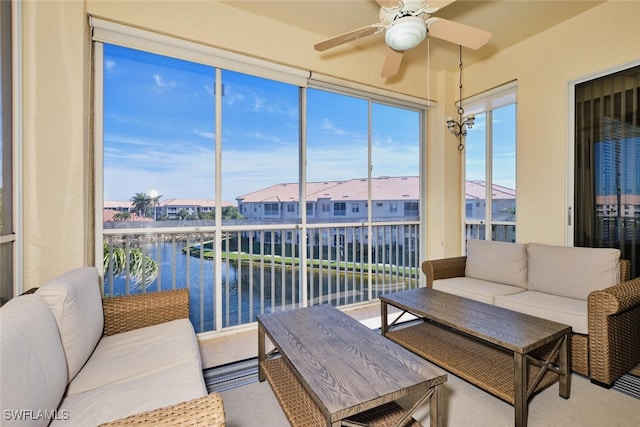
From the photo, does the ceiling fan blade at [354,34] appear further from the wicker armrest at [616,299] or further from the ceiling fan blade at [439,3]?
the wicker armrest at [616,299]

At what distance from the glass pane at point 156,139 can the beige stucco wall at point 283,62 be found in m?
0.21

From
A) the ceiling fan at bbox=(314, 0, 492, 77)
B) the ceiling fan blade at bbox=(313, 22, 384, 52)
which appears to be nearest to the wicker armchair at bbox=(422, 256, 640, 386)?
the ceiling fan at bbox=(314, 0, 492, 77)

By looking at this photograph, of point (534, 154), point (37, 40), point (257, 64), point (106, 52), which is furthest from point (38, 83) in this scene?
point (534, 154)

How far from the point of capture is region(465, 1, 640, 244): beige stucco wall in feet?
8.38

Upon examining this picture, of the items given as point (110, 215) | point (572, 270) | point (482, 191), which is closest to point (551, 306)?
point (572, 270)

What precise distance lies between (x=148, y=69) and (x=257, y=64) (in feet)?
3.03

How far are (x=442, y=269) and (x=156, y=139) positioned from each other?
9.72ft

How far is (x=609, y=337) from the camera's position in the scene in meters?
1.82

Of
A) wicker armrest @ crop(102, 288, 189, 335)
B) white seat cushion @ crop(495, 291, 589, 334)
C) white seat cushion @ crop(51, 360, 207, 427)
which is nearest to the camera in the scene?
white seat cushion @ crop(51, 360, 207, 427)

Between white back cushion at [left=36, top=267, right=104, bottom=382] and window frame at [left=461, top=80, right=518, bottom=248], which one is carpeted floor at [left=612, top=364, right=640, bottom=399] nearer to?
window frame at [left=461, top=80, right=518, bottom=248]

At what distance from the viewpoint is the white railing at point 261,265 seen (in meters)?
2.56

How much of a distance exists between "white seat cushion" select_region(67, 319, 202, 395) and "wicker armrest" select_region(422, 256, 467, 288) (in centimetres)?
226

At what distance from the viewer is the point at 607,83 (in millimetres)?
2648

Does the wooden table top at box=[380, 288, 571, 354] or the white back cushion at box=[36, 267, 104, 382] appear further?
the wooden table top at box=[380, 288, 571, 354]
